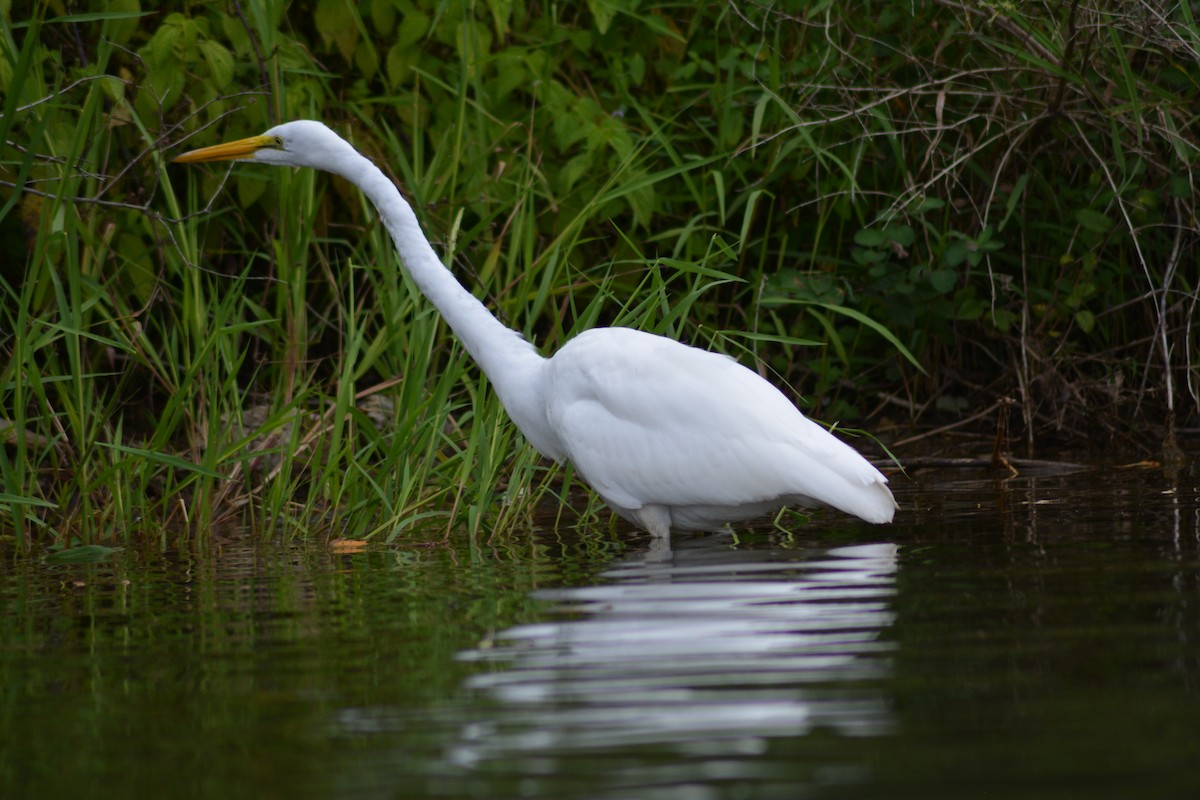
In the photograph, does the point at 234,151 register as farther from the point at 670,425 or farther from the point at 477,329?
the point at 670,425

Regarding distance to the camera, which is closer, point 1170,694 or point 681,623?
point 1170,694

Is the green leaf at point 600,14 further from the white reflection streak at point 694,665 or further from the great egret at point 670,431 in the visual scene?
the white reflection streak at point 694,665

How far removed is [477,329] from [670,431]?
794 mm

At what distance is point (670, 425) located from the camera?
4.74 metres

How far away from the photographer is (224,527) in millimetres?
5602

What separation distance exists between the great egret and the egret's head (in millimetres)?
729

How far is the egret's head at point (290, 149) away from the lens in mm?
5254

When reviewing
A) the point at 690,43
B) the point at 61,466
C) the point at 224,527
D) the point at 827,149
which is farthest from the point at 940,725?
the point at 690,43

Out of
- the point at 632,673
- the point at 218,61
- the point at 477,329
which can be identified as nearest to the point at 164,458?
the point at 477,329

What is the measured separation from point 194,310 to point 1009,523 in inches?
116

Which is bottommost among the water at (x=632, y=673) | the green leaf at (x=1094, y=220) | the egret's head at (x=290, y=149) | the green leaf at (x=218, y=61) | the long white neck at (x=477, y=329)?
the water at (x=632, y=673)

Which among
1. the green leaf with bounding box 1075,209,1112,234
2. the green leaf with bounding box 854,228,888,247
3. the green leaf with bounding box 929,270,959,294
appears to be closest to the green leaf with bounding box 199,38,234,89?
the green leaf with bounding box 854,228,888,247

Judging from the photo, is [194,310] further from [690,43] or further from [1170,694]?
[1170,694]

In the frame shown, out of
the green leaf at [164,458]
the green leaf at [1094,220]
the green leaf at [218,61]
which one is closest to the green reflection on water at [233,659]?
the green leaf at [164,458]
